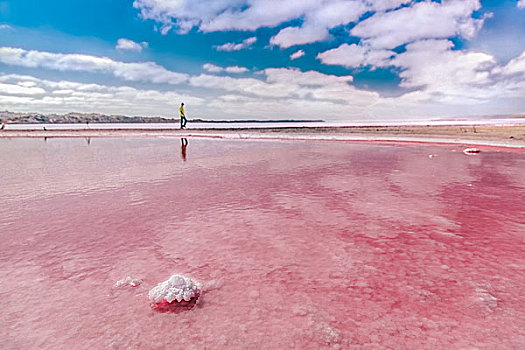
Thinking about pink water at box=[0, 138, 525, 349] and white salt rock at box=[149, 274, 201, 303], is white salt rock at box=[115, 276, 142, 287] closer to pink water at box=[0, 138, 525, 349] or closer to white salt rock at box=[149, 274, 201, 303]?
pink water at box=[0, 138, 525, 349]

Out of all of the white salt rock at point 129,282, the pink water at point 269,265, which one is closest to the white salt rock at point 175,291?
the pink water at point 269,265

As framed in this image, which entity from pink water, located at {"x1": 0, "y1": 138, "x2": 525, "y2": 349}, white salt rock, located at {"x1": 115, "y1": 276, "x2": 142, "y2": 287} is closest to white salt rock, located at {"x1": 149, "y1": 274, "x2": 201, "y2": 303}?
pink water, located at {"x1": 0, "y1": 138, "x2": 525, "y2": 349}

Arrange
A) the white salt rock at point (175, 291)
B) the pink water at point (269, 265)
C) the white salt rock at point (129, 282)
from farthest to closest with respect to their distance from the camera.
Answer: the white salt rock at point (129, 282) → the white salt rock at point (175, 291) → the pink water at point (269, 265)

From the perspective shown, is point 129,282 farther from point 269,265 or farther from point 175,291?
point 269,265

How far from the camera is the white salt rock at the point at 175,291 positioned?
2.52m

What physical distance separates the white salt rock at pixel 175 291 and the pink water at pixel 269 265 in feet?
0.31

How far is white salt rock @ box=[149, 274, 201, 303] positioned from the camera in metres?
2.52

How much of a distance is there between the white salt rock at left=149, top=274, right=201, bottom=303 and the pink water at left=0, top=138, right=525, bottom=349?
0.31 feet

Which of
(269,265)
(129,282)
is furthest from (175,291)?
(269,265)

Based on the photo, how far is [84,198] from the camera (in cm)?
577

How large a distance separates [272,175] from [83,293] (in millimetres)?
5872

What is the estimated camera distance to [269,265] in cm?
319

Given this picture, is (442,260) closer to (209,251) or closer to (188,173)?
(209,251)

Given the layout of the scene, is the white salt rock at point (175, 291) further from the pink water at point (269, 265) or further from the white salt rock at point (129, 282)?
the white salt rock at point (129, 282)
